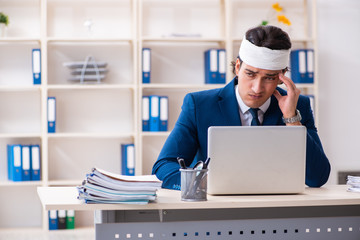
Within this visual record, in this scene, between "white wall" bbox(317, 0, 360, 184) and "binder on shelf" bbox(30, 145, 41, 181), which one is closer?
"binder on shelf" bbox(30, 145, 41, 181)

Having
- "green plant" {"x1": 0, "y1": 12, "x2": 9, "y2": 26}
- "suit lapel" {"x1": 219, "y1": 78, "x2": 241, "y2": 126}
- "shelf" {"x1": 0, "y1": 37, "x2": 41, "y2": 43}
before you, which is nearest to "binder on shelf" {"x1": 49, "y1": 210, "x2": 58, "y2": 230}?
"shelf" {"x1": 0, "y1": 37, "x2": 41, "y2": 43}

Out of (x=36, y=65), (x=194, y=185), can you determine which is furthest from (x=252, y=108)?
(x=36, y=65)

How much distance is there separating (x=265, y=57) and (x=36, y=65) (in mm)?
2472

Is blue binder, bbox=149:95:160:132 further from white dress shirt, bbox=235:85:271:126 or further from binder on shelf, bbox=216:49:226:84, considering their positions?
white dress shirt, bbox=235:85:271:126

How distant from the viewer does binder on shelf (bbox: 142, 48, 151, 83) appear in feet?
13.8

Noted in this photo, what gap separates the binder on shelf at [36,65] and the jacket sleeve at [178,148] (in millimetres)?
2104

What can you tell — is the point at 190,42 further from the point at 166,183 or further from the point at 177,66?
the point at 166,183

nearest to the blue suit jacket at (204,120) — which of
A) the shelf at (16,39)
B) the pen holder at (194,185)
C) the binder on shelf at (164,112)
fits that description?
the pen holder at (194,185)

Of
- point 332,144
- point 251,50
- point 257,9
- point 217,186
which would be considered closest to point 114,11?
point 257,9

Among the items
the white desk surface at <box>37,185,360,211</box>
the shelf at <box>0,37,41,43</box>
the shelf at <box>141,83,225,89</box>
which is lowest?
the white desk surface at <box>37,185,360,211</box>

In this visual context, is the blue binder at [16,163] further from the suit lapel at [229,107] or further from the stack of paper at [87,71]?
the suit lapel at [229,107]

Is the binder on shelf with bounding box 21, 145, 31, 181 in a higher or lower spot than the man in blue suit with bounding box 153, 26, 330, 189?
lower

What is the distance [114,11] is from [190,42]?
0.65m

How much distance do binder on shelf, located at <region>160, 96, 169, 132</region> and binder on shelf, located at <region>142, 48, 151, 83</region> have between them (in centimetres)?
19
